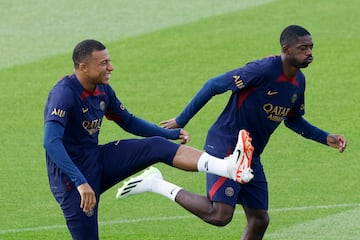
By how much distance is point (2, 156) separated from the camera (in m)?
18.7

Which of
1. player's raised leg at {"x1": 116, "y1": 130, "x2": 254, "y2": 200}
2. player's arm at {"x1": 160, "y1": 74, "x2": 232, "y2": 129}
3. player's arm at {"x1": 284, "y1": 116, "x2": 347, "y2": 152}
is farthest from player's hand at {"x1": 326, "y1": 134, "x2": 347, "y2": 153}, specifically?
player's raised leg at {"x1": 116, "y1": 130, "x2": 254, "y2": 200}

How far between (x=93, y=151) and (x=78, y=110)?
0.47 metres

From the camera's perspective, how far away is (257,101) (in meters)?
13.4

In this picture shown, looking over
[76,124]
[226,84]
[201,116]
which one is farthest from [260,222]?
[201,116]

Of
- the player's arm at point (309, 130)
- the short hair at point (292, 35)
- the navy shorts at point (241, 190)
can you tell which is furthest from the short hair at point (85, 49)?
the player's arm at point (309, 130)

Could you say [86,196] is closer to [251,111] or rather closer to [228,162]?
[228,162]

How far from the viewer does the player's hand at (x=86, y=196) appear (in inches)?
463

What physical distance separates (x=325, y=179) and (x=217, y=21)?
8609 mm

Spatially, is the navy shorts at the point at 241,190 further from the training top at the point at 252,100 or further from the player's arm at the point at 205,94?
the player's arm at the point at 205,94

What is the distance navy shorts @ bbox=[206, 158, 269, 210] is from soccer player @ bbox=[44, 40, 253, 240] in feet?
2.97

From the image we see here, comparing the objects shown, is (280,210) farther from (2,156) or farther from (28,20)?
(28,20)

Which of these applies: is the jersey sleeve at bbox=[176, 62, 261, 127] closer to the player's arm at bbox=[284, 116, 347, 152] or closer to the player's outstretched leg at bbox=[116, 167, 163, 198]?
the player's outstretched leg at bbox=[116, 167, 163, 198]

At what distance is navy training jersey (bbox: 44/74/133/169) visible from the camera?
40.5 ft

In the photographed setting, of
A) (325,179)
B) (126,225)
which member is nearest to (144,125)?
(126,225)
